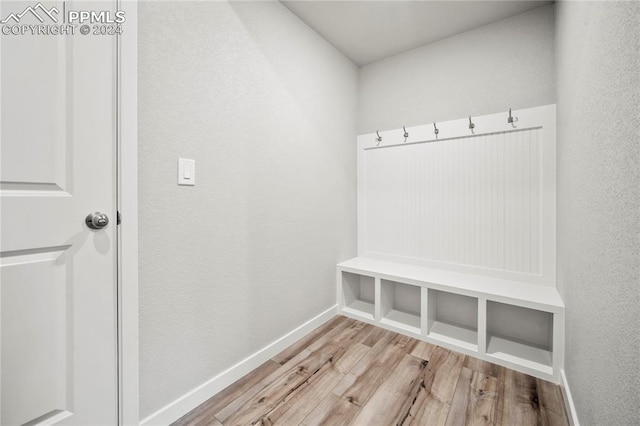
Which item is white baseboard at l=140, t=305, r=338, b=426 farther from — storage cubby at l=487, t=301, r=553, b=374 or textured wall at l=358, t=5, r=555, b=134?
textured wall at l=358, t=5, r=555, b=134

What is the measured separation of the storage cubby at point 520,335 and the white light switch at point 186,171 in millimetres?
2073

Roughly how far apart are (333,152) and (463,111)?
1.06 m

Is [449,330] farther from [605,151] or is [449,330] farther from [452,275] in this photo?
[605,151]

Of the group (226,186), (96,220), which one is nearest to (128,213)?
(96,220)

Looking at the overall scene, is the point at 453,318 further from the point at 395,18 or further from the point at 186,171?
the point at 395,18

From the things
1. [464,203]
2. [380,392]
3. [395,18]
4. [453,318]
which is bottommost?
[380,392]

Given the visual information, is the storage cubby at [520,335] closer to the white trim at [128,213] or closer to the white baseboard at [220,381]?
the white baseboard at [220,381]

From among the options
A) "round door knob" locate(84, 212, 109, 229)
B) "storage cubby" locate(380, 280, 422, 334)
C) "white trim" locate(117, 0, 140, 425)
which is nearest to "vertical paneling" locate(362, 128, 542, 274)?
"storage cubby" locate(380, 280, 422, 334)

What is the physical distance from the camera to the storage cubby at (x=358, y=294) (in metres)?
2.41

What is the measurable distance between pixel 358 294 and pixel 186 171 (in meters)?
1.96

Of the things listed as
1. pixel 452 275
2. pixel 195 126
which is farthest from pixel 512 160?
pixel 195 126

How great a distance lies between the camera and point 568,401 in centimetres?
130

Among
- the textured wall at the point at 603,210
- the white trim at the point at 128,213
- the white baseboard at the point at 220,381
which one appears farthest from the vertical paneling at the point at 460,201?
the white trim at the point at 128,213

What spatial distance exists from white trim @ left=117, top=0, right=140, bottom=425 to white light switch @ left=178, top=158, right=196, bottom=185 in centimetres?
19
